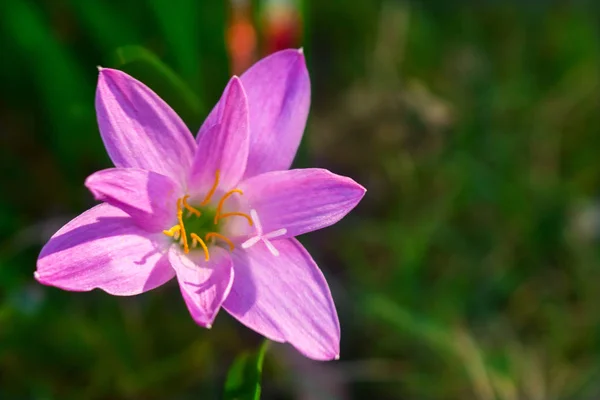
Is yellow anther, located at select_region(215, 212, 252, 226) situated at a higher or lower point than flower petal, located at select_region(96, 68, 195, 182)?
A: lower

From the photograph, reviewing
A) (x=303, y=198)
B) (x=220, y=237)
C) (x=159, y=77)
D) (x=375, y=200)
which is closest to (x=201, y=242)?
(x=220, y=237)

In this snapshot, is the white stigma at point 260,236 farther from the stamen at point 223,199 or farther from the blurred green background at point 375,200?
Answer: the blurred green background at point 375,200

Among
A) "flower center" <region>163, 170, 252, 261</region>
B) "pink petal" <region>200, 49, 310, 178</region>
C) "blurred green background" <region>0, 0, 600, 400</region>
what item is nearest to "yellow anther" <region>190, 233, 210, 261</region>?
"flower center" <region>163, 170, 252, 261</region>

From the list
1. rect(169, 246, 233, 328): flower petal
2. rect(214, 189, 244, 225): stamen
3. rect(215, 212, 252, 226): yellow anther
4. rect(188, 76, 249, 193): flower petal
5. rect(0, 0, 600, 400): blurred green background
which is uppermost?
rect(188, 76, 249, 193): flower petal

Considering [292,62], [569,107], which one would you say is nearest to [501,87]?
[569,107]

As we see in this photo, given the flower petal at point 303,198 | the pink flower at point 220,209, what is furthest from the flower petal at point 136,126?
the flower petal at point 303,198

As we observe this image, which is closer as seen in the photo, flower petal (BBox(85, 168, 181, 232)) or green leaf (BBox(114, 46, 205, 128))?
flower petal (BBox(85, 168, 181, 232))

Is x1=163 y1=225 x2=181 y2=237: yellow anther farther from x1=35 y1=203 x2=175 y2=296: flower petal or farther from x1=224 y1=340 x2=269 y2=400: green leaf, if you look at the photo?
x1=224 y1=340 x2=269 y2=400: green leaf

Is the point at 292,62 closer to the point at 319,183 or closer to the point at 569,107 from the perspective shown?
the point at 319,183
